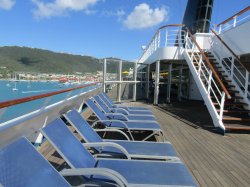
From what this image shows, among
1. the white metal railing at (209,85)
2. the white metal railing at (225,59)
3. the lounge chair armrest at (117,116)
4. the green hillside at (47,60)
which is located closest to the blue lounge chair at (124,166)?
the lounge chair armrest at (117,116)

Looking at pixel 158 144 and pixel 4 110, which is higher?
pixel 4 110

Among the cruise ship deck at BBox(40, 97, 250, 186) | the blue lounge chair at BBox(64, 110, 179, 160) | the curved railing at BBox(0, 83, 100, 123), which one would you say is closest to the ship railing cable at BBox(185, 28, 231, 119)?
the cruise ship deck at BBox(40, 97, 250, 186)

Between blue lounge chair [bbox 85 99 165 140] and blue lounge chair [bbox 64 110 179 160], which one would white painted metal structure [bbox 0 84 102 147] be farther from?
blue lounge chair [bbox 85 99 165 140]

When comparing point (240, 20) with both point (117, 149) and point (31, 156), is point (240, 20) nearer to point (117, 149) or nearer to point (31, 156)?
point (117, 149)

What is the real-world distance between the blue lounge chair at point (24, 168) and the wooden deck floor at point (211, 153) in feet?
6.81

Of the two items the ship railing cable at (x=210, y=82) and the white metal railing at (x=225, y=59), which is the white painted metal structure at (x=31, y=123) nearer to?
the ship railing cable at (x=210, y=82)

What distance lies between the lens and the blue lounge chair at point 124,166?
2592 mm

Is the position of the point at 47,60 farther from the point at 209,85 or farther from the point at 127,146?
the point at 127,146

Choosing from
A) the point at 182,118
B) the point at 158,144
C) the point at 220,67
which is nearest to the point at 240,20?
the point at 220,67

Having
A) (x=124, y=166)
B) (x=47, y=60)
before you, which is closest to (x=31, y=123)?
(x=124, y=166)

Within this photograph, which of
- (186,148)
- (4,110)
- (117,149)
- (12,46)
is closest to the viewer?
(4,110)

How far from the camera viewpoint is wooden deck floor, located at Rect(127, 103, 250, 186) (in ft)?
12.7

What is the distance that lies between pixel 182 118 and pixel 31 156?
7430 mm

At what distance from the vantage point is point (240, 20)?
9.27 meters
